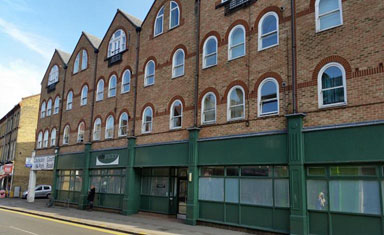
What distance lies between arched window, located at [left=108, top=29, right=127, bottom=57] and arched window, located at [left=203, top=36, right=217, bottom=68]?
7963 millimetres

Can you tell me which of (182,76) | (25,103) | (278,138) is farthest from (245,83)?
(25,103)

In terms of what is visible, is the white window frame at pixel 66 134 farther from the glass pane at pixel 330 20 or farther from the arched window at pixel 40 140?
the glass pane at pixel 330 20

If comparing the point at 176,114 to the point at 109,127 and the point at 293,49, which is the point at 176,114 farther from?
the point at 293,49

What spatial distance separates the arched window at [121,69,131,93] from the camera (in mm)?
21556

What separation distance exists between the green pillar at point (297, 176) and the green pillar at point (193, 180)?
4.89 meters

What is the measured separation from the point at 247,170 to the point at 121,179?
31.6 feet

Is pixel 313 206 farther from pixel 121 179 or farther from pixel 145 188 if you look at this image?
pixel 121 179

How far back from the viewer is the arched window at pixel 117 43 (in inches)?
899

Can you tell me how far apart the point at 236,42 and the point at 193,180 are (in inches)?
261

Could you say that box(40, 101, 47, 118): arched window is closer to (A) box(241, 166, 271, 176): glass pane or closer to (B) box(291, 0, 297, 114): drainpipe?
(A) box(241, 166, 271, 176): glass pane

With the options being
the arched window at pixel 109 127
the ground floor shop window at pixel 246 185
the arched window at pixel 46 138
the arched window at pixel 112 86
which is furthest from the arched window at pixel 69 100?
the ground floor shop window at pixel 246 185

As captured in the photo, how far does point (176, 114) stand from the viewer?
17.7m

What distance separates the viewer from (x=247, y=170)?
545 inches

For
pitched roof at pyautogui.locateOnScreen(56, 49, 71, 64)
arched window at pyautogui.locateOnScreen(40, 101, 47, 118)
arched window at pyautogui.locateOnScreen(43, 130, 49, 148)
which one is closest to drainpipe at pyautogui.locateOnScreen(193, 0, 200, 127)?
pitched roof at pyautogui.locateOnScreen(56, 49, 71, 64)
